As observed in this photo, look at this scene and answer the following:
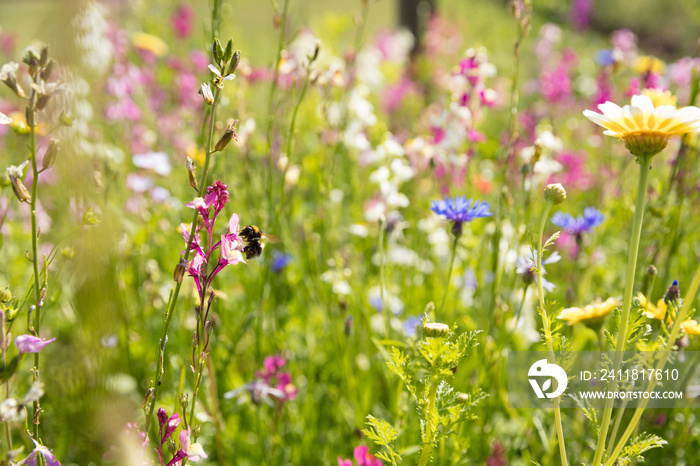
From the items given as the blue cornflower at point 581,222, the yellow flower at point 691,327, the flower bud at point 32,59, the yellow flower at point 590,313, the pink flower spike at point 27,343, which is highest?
the blue cornflower at point 581,222

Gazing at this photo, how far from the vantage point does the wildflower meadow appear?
0.83m

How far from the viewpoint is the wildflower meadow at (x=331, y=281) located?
83cm

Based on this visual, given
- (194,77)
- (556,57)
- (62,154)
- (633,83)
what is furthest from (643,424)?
(556,57)

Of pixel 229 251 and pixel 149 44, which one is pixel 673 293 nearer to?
pixel 229 251

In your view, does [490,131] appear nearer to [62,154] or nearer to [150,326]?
[150,326]

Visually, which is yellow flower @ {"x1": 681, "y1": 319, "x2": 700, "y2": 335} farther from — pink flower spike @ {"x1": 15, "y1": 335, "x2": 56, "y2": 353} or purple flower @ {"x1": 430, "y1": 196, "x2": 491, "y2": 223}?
pink flower spike @ {"x1": 15, "y1": 335, "x2": 56, "y2": 353}

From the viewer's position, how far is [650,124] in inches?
31.6

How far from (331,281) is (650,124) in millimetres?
1063

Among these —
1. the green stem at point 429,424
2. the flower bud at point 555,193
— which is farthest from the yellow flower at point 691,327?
the green stem at point 429,424

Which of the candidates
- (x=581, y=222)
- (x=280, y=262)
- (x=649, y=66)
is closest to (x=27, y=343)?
(x=280, y=262)

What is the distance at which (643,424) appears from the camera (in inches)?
55.7

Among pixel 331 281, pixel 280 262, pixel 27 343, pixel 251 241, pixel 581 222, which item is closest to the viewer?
pixel 27 343

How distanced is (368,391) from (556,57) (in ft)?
14.0

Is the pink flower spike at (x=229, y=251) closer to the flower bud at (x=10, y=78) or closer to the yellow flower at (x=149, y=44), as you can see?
the flower bud at (x=10, y=78)
